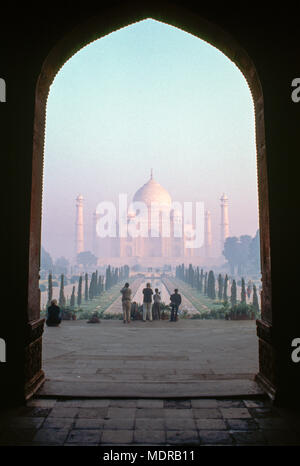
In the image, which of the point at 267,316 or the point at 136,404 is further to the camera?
the point at 267,316

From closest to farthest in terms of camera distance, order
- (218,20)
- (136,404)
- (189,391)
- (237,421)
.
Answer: (237,421) < (136,404) < (189,391) < (218,20)

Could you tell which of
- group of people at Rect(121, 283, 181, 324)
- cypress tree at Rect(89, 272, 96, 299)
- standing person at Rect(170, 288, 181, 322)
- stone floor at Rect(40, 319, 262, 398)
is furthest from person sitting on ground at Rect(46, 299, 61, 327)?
cypress tree at Rect(89, 272, 96, 299)

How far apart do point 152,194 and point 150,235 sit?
5.33 meters

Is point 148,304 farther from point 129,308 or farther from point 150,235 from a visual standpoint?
point 150,235

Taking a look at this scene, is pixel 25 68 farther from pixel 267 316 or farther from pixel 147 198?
pixel 147 198

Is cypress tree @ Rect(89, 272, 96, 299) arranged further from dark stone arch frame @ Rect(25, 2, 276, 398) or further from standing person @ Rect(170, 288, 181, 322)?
dark stone arch frame @ Rect(25, 2, 276, 398)

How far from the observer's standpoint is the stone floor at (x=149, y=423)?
1.84 metres

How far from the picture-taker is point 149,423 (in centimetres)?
203

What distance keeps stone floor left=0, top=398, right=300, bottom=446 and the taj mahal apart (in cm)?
4276

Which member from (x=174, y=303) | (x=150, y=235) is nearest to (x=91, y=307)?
(x=174, y=303)

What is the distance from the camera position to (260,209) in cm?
271
